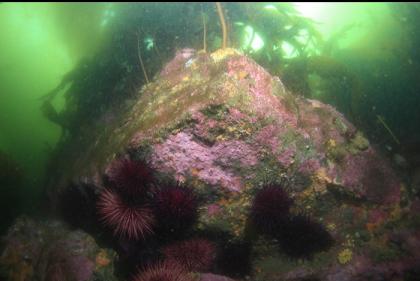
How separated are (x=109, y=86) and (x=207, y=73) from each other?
13.7 ft

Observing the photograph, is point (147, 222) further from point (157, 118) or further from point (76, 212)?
point (76, 212)

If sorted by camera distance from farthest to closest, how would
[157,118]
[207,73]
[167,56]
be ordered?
[167,56] → [207,73] → [157,118]

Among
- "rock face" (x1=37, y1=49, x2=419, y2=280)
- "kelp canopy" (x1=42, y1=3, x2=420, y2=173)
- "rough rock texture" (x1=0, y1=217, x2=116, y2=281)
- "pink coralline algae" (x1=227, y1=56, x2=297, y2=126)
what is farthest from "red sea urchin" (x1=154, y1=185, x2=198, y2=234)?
"kelp canopy" (x1=42, y1=3, x2=420, y2=173)

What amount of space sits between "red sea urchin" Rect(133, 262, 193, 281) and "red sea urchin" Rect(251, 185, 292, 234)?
1.09 m

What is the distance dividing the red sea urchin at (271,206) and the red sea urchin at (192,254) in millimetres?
797

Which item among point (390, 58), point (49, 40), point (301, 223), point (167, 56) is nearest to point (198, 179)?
point (301, 223)

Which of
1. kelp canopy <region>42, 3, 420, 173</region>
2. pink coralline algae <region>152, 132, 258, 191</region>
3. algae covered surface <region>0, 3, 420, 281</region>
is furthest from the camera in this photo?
kelp canopy <region>42, 3, 420, 173</region>

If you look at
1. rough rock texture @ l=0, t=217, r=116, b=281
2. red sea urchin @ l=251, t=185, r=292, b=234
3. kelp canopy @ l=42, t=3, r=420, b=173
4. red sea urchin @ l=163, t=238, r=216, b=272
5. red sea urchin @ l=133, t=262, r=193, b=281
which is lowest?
rough rock texture @ l=0, t=217, r=116, b=281

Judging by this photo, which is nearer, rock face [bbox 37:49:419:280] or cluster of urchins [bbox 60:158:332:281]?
cluster of urchins [bbox 60:158:332:281]

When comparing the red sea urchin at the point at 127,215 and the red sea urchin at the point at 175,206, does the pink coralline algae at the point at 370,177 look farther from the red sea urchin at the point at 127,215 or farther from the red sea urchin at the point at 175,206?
the red sea urchin at the point at 127,215

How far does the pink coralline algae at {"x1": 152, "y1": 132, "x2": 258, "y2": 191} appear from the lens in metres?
3.99

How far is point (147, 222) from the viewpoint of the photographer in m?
3.76

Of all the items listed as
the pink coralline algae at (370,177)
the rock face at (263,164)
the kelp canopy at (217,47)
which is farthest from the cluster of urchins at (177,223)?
the kelp canopy at (217,47)

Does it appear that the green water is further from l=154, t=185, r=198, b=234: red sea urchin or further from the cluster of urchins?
l=154, t=185, r=198, b=234: red sea urchin
